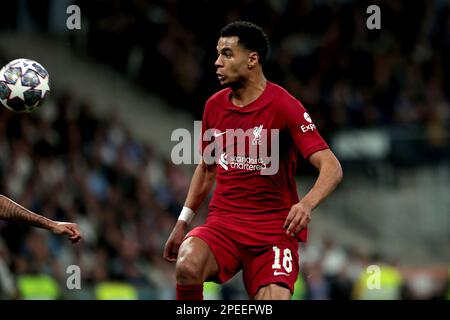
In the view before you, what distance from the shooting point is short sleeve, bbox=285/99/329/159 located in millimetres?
6668

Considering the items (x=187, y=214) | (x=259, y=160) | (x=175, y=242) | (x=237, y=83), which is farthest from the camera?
(x=187, y=214)

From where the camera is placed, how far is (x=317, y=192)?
21.0 feet

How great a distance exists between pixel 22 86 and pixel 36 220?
95 cm

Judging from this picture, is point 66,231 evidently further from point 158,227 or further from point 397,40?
point 397,40

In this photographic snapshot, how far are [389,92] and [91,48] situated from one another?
193 inches

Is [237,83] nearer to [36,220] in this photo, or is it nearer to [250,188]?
[250,188]

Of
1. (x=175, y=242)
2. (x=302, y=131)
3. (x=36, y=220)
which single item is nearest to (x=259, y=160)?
(x=302, y=131)

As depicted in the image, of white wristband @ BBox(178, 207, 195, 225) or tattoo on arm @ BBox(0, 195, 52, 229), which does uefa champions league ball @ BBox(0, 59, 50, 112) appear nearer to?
tattoo on arm @ BBox(0, 195, 52, 229)

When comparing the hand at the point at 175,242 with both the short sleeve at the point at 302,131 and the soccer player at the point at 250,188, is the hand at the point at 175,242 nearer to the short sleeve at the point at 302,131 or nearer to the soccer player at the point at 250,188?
the soccer player at the point at 250,188

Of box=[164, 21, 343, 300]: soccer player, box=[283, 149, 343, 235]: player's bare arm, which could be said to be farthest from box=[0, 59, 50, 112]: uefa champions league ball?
box=[283, 149, 343, 235]: player's bare arm

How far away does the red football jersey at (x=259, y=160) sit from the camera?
6.82m

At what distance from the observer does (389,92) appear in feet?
55.2

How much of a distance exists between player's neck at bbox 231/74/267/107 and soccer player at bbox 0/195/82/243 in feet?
4.59
